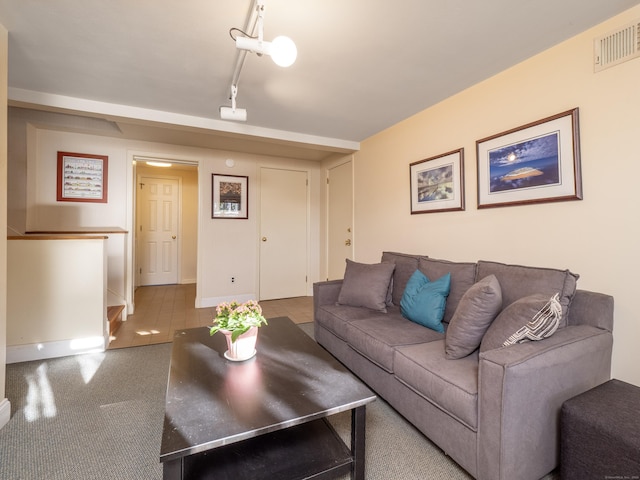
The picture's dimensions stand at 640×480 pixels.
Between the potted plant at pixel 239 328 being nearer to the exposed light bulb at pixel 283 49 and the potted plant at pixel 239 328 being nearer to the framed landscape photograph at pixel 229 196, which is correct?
the exposed light bulb at pixel 283 49

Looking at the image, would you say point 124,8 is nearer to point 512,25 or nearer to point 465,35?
point 465,35

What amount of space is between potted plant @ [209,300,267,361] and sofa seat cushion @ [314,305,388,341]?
2.69 ft

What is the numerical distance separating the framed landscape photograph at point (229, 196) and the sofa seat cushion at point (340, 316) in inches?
93.4

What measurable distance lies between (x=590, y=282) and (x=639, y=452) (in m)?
1.02

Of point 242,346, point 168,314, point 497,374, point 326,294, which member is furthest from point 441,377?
point 168,314

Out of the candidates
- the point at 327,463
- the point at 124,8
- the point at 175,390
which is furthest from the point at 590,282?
the point at 124,8

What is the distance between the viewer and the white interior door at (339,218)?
3999mm

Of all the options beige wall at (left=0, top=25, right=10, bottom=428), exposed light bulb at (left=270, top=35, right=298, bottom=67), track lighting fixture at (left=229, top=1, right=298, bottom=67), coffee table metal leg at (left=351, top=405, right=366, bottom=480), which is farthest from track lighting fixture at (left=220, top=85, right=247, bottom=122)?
coffee table metal leg at (left=351, top=405, right=366, bottom=480)

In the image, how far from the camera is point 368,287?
240 centimetres

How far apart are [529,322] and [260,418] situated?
1.16 meters

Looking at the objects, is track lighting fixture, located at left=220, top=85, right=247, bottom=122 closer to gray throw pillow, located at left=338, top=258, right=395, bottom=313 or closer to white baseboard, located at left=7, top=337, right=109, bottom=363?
gray throw pillow, located at left=338, top=258, right=395, bottom=313

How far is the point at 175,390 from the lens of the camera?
1.18m

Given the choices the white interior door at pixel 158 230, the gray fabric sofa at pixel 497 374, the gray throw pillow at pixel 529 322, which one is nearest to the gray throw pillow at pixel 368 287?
the gray fabric sofa at pixel 497 374

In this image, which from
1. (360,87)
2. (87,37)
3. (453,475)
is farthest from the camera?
(360,87)
